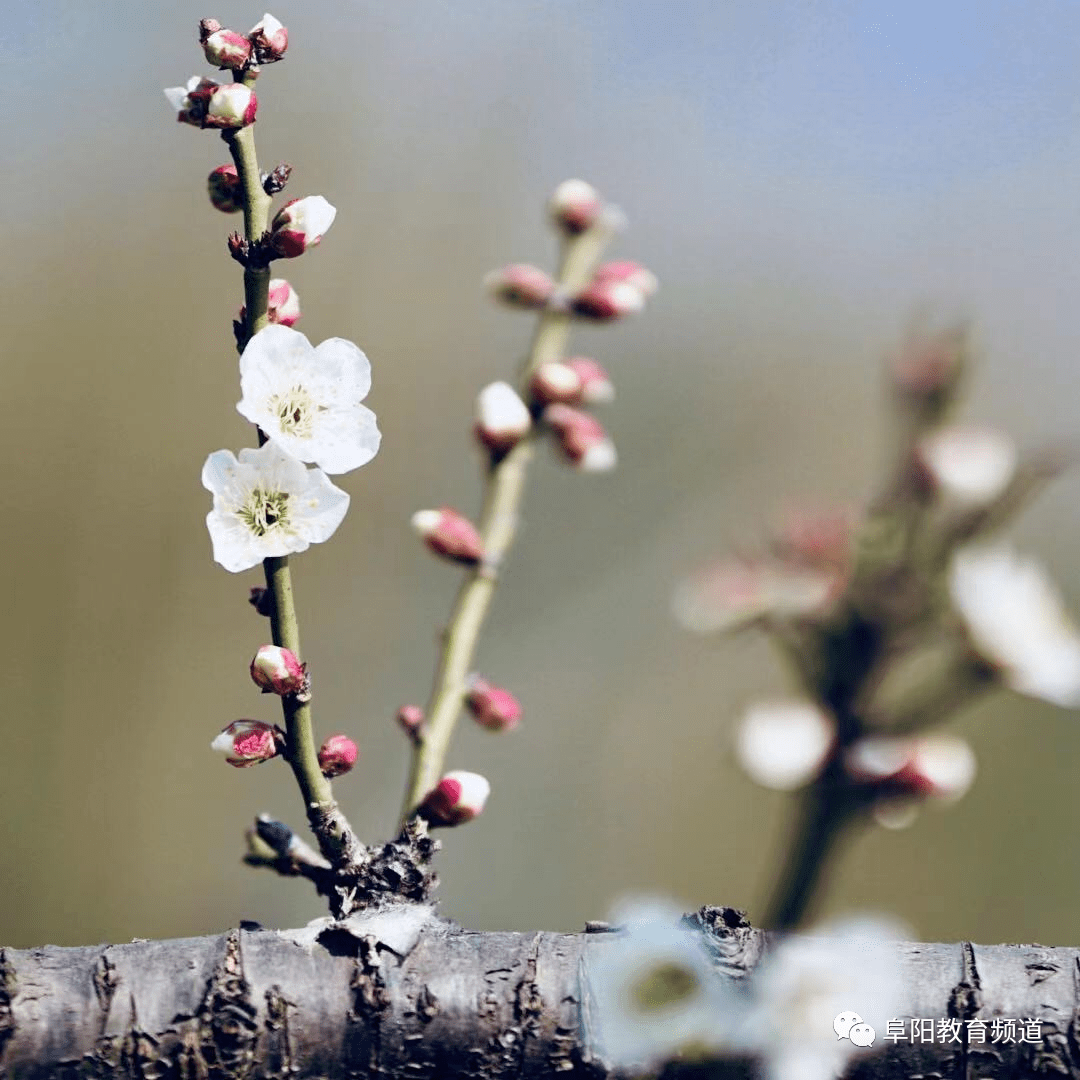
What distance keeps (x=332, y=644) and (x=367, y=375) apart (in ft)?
3.86

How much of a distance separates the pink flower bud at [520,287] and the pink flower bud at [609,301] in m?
0.01

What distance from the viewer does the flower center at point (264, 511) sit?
0.38m

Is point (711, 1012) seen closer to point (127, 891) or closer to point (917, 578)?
point (917, 578)

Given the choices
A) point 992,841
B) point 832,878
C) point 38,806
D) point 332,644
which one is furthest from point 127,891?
point 832,878

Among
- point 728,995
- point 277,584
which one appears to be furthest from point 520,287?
point 728,995

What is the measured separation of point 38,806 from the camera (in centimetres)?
143

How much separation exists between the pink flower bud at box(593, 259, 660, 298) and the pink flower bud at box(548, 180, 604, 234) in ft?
0.06

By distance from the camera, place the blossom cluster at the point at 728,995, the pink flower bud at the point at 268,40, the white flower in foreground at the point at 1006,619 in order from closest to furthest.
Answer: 1. the white flower in foreground at the point at 1006,619
2. the blossom cluster at the point at 728,995
3. the pink flower bud at the point at 268,40

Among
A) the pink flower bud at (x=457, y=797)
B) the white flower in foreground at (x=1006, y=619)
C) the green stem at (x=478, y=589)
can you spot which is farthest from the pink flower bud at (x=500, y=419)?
the white flower in foreground at (x=1006, y=619)

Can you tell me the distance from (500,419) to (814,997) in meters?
0.20

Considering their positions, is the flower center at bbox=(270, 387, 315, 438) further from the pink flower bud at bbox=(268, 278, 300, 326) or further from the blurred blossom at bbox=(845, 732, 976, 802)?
the blurred blossom at bbox=(845, 732, 976, 802)

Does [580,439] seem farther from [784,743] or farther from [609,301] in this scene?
[784,743]

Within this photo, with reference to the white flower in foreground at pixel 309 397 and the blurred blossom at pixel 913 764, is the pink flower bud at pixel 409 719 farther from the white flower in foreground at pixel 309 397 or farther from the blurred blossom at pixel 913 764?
the blurred blossom at pixel 913 764

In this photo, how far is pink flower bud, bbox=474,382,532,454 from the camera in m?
0.40
